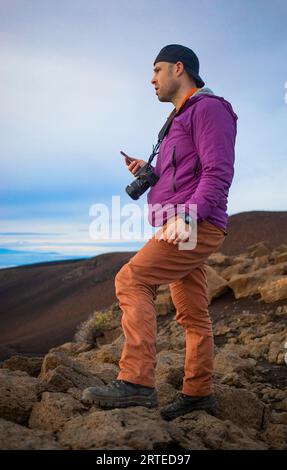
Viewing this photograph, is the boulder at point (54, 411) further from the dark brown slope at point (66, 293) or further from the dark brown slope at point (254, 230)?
the dark brown slope at point (254, 230)

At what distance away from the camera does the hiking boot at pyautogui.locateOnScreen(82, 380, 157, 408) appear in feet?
9.77

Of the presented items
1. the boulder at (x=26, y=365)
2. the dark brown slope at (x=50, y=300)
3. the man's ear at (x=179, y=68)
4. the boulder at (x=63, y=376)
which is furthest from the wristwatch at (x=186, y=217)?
the dark brown slope at (x=50, y=300)

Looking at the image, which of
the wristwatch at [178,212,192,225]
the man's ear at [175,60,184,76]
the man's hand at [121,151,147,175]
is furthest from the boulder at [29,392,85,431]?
the man's ear at [175,60,184,76]

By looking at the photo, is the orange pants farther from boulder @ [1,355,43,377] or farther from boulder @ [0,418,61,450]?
boulder @ [1,355,43,377]

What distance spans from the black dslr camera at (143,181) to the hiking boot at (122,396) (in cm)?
127

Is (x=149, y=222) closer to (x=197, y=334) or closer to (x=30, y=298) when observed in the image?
(x=197, y=334)

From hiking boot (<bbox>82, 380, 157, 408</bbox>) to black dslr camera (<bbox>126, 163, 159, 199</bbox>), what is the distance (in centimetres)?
127

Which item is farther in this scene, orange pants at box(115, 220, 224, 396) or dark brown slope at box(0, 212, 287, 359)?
dark brown slope at box(0, 212, 287, 359)

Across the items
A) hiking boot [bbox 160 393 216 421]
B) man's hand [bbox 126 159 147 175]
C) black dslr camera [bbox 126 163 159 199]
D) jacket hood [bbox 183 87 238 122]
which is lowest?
hiking boot [bbox 160 393 216 421]

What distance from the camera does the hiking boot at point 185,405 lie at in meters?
3.35

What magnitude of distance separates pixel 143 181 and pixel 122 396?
1.40m

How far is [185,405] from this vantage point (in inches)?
134

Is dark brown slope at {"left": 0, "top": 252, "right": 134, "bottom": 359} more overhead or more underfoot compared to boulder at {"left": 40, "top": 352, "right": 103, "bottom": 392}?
more underfoot

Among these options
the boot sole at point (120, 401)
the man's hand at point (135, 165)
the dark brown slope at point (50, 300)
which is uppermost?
the man's hand at point (135, 165)
